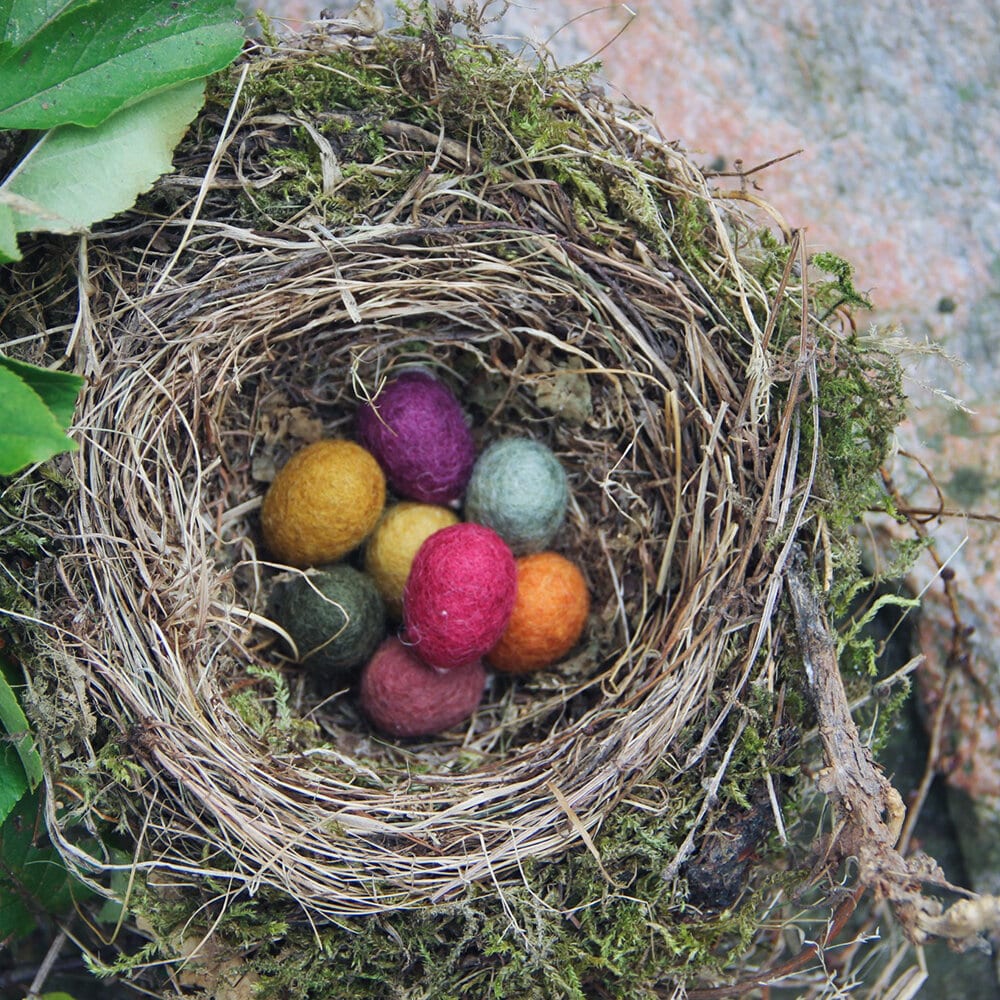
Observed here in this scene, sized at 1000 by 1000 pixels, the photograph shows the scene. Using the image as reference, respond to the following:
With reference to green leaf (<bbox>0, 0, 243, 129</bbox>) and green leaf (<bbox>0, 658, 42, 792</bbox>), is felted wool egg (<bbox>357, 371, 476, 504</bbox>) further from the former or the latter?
green leaf (<bbox>0, 658, 42, 792</bbox>)

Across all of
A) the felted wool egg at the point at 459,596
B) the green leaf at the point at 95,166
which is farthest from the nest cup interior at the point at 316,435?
the felted wool egg at the point at 459,596

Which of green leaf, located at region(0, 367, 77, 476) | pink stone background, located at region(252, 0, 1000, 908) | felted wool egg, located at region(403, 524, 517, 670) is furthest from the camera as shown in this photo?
pink stone background, located at region(252, 0, 1000, 908)

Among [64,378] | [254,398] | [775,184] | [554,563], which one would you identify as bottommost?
[554,563]

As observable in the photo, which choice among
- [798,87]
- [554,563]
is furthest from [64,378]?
[798,87]

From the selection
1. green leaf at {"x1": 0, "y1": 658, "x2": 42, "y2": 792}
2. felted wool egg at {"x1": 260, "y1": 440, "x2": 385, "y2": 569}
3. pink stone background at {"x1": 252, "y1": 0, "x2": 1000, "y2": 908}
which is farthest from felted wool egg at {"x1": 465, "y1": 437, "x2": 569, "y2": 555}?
green leaf at {"x1": 0, "y1": 658, "x2": 42, "y2": 792}

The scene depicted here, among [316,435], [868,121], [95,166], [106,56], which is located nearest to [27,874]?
[316,435]

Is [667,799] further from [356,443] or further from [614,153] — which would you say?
[614,153]
